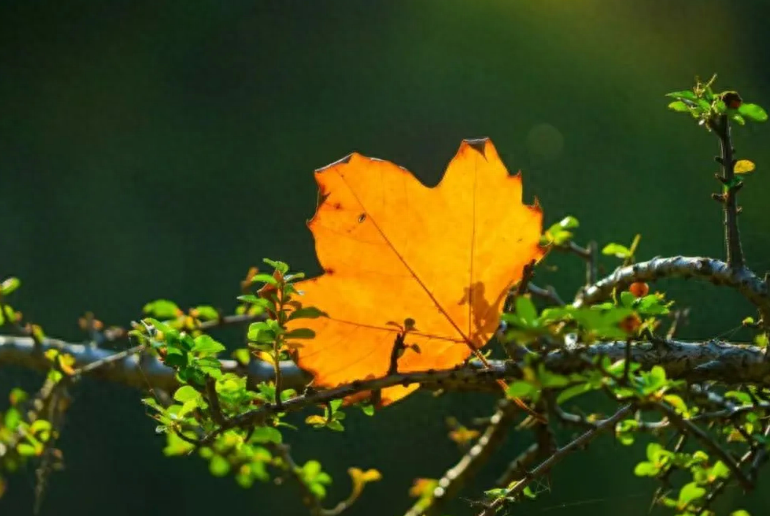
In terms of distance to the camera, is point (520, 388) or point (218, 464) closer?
point (520, 388)

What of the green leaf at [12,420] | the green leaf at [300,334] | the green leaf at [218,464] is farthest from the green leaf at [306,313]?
the green leaf at [12,420]

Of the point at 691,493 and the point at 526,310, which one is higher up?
the point at 526,310

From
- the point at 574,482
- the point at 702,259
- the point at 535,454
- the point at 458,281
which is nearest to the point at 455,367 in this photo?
the point at 458,281

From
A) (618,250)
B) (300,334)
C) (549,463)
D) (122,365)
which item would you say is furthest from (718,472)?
(122,365)

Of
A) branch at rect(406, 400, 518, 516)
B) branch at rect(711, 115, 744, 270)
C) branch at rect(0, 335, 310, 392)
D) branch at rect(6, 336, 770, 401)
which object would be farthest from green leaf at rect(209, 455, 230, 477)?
branch at rect(711, 115, 744, 270)

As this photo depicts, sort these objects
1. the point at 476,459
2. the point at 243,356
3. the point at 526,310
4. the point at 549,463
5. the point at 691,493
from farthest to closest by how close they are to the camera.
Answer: the point at 476,459, the point at 243,356, the point at 691,493, the point at 549,463, the point at 526,310

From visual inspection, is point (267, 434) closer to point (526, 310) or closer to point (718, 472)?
point (526, 310)

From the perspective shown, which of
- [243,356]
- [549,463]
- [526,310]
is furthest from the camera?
[243,356]

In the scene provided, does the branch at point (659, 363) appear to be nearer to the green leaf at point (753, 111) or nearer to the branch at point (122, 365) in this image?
the green leaf at point (753, 111)

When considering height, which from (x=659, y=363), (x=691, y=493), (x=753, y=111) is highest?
(x=753, y=111)
